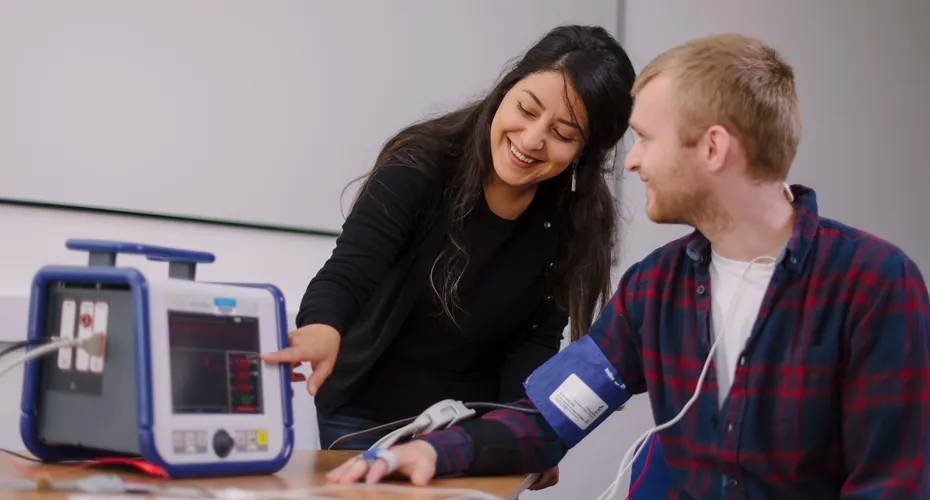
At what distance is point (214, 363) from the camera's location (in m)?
1.10

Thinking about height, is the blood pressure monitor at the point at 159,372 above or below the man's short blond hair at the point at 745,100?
below

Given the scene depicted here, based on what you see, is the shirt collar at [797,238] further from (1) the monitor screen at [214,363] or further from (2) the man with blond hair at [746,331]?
(1) the monitor screen at [214,363]

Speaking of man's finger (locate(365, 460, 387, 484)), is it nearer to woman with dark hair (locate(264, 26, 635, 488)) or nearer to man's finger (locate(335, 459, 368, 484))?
man's finger (locate(335, 459, 368, 484))

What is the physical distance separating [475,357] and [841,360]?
75 centimetres

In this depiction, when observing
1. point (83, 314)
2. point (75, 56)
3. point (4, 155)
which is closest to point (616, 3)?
point (75, 56)

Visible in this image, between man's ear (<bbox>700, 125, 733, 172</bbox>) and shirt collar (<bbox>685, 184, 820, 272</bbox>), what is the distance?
12cm

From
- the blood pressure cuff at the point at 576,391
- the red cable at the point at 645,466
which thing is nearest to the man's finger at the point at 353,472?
the blood pressure cuff at the point at 576,391

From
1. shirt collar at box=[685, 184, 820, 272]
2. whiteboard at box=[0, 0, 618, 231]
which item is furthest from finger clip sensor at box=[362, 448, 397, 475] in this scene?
whiteboard at box=[0, 0, 618, 231]

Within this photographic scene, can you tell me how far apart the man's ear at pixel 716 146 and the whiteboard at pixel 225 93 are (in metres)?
1.13

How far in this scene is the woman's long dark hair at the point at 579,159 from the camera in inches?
64.7

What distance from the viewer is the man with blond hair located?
114 cm

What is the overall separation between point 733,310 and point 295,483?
62 cm

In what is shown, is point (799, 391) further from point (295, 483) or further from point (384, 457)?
point (295, 483)

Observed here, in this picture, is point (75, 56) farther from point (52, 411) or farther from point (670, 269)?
point (670, 269)
